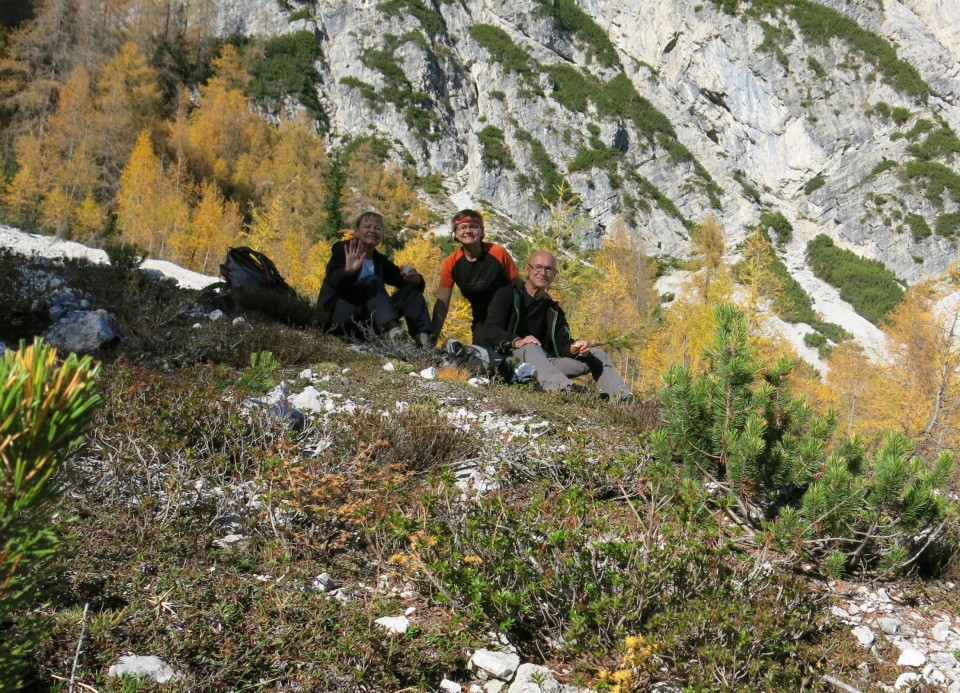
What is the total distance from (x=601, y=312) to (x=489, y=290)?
55.7 ft

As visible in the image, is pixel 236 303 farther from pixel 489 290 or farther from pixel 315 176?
pixel 315 176

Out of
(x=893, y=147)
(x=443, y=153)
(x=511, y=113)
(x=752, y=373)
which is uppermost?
(x=893, y=147)

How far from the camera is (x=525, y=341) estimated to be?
206 inches

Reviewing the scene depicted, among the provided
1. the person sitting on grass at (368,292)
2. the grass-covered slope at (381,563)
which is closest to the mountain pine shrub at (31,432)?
the grass-covered slope at (381,563)

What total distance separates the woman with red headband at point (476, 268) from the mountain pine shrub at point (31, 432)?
4816 mm

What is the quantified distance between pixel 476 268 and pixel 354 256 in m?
1.34

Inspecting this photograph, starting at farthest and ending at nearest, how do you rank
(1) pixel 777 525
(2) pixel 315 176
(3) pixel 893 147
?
(3) pixel 893 147 < (2) pixel 315 176 < (1) pixel 777 525

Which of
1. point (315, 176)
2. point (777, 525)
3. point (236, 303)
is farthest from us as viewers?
point (315, 176)

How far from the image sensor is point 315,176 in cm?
4675

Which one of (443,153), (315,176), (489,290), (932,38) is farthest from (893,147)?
(489,290)

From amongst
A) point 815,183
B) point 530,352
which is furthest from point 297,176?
point 815,183

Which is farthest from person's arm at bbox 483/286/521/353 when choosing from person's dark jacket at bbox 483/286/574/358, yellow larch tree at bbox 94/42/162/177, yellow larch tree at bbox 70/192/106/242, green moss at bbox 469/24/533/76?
green moss at bbox 469/24/533/76

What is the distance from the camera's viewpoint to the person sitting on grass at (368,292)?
20.3ft

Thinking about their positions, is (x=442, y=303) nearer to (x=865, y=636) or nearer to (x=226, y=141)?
(x=865, y=636)
